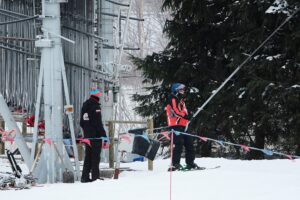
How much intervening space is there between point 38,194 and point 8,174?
2.08 metres

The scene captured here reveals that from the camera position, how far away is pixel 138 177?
13.1 m

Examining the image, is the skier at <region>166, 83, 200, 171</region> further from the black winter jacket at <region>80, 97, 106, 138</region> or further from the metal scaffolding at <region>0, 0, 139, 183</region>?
the metal scaffolding at <region>0, 0, 139, 183</region>

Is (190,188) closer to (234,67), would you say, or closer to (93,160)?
(93,160)

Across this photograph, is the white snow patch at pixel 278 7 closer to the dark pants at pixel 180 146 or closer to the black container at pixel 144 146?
Result: the dark pants at pixel 180 146

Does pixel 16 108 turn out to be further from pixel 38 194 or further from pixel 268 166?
pixel 268 166

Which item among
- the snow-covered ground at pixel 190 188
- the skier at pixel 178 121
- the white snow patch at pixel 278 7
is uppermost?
the white snow patch at pixel 278 7

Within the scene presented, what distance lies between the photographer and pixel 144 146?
1404 centimetres

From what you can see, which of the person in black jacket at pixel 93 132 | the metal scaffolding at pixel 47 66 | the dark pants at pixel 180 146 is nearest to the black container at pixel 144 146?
the dark pants at pixel 180 146

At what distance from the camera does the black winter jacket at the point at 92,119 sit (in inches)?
519

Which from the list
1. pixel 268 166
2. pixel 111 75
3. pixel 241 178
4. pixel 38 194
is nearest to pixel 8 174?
pixel 38 194

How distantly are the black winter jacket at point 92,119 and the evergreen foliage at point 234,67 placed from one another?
18.5 feet

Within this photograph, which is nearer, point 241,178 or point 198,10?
point 241,178

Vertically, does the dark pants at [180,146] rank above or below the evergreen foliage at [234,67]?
below

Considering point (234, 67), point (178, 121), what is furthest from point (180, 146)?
point (234, 67)
